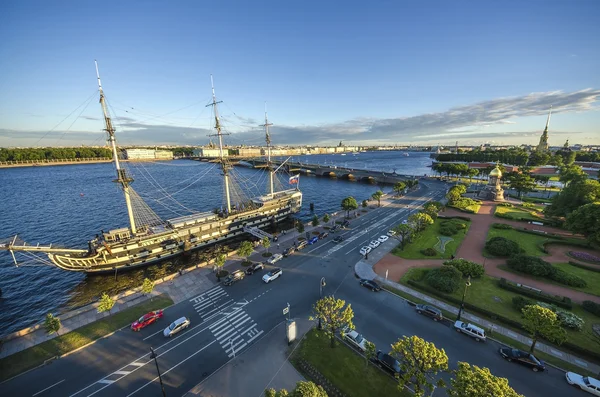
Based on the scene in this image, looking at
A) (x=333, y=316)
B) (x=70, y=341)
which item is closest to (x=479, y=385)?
(x=333, y=316)

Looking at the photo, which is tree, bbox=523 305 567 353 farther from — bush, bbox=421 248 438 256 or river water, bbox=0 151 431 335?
river water, bbox=0 151 431 335

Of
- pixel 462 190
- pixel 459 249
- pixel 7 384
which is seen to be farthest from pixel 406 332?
pixel 462 190

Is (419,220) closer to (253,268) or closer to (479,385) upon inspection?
(253,268)

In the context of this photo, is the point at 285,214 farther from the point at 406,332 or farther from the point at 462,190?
the point at 462,190

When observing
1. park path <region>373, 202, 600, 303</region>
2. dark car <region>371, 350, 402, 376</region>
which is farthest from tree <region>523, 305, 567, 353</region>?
park path <region>373, 202, 600, 303</region>

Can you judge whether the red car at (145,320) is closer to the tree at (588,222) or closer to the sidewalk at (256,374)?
the sidewalk at (256,374)
